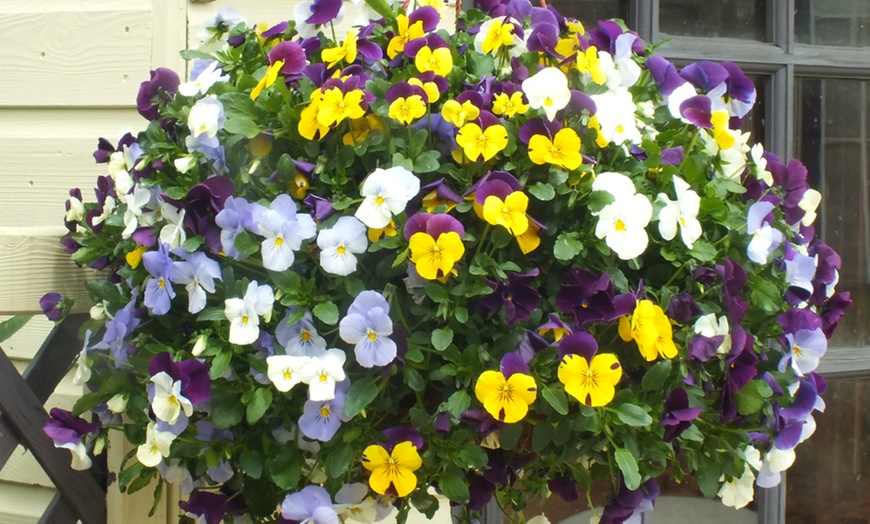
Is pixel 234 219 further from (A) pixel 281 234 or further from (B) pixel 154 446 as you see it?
(B) pixel 154 446

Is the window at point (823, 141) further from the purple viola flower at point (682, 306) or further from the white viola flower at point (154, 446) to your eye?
the white viola flower at point (154, 446)

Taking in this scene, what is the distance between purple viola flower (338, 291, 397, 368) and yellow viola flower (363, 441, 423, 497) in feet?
0.31

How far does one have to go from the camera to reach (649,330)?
796mm

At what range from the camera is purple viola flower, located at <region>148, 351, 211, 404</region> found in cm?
85

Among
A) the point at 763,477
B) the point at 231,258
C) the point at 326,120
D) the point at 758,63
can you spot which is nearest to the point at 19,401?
the point at 231,258

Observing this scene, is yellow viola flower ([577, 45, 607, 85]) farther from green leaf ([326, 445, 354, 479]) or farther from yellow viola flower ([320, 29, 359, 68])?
green leaf ([326, 445, 354, 479])

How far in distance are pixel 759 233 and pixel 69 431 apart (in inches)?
32.9

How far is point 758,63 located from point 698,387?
1040 mm

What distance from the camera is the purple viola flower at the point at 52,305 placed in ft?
3.43

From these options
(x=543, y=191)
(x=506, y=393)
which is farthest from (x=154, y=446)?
(x=543, y=191)

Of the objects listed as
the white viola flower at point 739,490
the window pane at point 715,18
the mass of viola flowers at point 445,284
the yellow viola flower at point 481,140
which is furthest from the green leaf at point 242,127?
the window pane at point 715,18

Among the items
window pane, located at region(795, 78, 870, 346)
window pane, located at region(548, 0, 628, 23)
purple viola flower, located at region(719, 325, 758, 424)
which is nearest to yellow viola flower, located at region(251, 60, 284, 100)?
purple viola flower, located at region(719, 325, 758, 424)

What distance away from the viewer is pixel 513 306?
81 centimetres

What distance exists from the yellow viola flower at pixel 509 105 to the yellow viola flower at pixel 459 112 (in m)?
0.03
